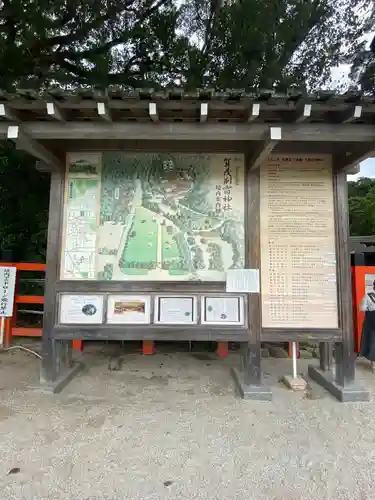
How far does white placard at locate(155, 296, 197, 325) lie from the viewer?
11.3 feet

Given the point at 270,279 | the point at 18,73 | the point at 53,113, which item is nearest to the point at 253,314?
the point at 270,279

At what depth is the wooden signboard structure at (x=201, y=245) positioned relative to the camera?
3.46 metres

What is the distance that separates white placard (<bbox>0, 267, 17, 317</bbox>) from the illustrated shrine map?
7.76ft

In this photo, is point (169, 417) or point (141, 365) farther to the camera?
point (141, 365)

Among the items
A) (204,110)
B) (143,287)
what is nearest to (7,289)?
(143,287)

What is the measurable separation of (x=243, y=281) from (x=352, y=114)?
1832 millimetres

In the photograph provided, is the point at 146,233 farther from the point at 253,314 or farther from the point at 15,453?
the point at 15,453

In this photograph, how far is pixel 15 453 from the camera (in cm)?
235

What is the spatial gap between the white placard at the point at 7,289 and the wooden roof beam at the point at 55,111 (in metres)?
3.38

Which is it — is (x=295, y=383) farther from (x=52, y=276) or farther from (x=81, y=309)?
(x=52, y=276)

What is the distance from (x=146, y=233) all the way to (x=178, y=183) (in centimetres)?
66

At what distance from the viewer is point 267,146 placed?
302 centimetres

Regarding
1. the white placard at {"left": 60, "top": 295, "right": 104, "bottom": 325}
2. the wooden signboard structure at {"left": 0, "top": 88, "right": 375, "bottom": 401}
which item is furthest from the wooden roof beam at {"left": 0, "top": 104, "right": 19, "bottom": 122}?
the white placard at {"left": 60, "top": 295, "right": 104, "bottom": 325}

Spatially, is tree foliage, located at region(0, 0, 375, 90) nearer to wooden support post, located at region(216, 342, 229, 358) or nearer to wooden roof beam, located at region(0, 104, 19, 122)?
wooden roof beam, located at region(0, 104, 19, 122)
